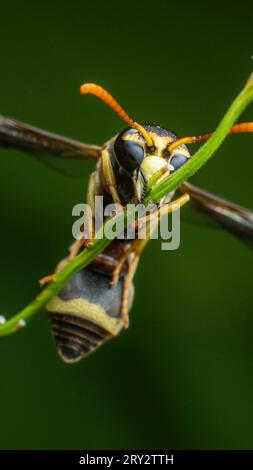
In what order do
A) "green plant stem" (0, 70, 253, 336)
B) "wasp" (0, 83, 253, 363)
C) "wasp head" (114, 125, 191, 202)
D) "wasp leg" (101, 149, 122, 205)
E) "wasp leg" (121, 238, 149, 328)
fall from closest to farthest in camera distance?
"green plant stem" (0, 70, 253, 336)
"wasp head" (114, 125, 191, 202)
"wasp" (0, 83, 253, 363)
"wasp leg" (101, 149, 122, 205)
"wasp leg" (121, 238, 149, 328)

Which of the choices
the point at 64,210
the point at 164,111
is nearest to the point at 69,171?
the point at 64,210

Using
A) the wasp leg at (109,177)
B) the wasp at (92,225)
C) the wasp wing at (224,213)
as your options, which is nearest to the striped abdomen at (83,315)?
the wasp at (92,225)

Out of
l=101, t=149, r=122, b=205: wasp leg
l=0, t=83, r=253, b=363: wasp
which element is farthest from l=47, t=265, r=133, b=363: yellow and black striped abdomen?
l=101, t=149, r=122, b=205: wasp leg

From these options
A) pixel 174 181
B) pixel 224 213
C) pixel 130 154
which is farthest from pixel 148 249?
pixel 174 181

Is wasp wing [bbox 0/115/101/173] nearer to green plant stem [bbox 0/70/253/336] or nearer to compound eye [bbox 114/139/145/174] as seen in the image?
compound eye [bbox 114/139/145/174]

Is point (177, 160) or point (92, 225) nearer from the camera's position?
point (177, 160)

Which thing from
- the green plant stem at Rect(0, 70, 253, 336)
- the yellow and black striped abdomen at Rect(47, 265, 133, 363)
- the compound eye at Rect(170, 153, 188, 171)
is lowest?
the green plant stem at Rect(0, 70, 253, 336)

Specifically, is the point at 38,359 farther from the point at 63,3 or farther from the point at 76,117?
the point at 63,3

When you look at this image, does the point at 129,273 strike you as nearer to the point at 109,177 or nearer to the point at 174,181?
the point at 109,177
